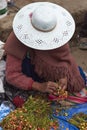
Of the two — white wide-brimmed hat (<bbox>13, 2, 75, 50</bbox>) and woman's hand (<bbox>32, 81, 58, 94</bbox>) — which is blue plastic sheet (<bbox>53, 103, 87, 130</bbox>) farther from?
white wide-brimmed hat (<bbox>13, 2, 75, 50</bbox>)

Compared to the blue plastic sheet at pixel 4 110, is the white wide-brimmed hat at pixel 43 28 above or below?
above

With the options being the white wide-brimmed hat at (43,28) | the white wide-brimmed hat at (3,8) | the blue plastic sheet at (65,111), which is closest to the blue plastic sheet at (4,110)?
the blue plastic sheet at (65,111)

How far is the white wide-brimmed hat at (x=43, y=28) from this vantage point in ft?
9.59

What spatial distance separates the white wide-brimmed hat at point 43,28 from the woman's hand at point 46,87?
0.33 m

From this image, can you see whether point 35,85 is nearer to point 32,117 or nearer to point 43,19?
point 32,117

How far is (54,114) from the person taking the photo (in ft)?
10.8

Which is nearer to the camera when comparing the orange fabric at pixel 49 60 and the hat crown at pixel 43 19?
the hat crown at pixel 43 19

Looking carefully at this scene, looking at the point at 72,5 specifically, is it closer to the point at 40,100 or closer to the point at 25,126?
the point at 40,100

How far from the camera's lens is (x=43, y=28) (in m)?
2.93

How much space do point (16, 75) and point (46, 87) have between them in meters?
0.26

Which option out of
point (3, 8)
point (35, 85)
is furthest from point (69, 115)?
point (3, 8)

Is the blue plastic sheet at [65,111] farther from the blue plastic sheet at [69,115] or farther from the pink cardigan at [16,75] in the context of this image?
the pink cardigan at [16,75]

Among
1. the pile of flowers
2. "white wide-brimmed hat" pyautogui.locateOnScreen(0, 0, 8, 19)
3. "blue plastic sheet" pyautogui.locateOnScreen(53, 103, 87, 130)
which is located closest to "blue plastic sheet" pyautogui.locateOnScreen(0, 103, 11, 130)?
the pile of flowers

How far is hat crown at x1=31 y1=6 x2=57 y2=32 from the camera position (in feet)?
9.52
